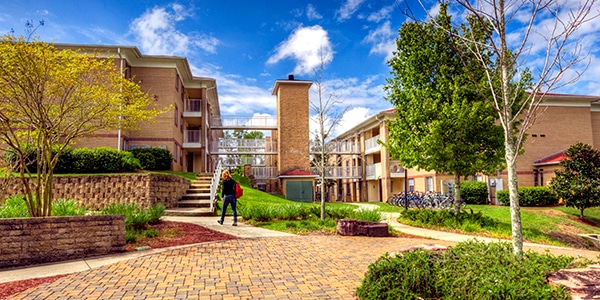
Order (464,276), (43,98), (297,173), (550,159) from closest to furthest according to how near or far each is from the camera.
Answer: (464,276) < (43,98) < (550,159) < (297,173)

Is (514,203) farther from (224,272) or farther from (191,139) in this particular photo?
(191,139)

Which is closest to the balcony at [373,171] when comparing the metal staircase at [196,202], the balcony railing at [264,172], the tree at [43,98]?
the balcony railing at [264,172]

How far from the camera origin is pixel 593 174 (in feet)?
57.7

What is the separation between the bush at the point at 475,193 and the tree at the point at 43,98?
20720 mm

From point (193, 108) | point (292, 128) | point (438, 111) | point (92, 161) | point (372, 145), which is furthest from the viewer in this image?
point (372, 145)

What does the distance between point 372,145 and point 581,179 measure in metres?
17.4

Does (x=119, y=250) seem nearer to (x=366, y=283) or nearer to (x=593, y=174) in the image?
(x=366, y=283)

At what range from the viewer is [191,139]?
1148 inches

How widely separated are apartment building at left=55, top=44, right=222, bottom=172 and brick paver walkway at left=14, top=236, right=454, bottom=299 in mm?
12820

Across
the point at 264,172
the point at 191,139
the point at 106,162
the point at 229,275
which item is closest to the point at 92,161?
the point at 106,162

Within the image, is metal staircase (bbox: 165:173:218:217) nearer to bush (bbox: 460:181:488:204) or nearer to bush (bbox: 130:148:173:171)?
bush (bbox: 130:148:173:171)

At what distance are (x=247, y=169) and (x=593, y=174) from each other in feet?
73.0

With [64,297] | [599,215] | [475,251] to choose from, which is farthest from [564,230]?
[64,297]

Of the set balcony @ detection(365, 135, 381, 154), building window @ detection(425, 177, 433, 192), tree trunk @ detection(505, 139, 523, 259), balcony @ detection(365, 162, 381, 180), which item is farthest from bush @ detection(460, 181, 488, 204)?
tree trunk @ detection(505, 139, 523, 259)
